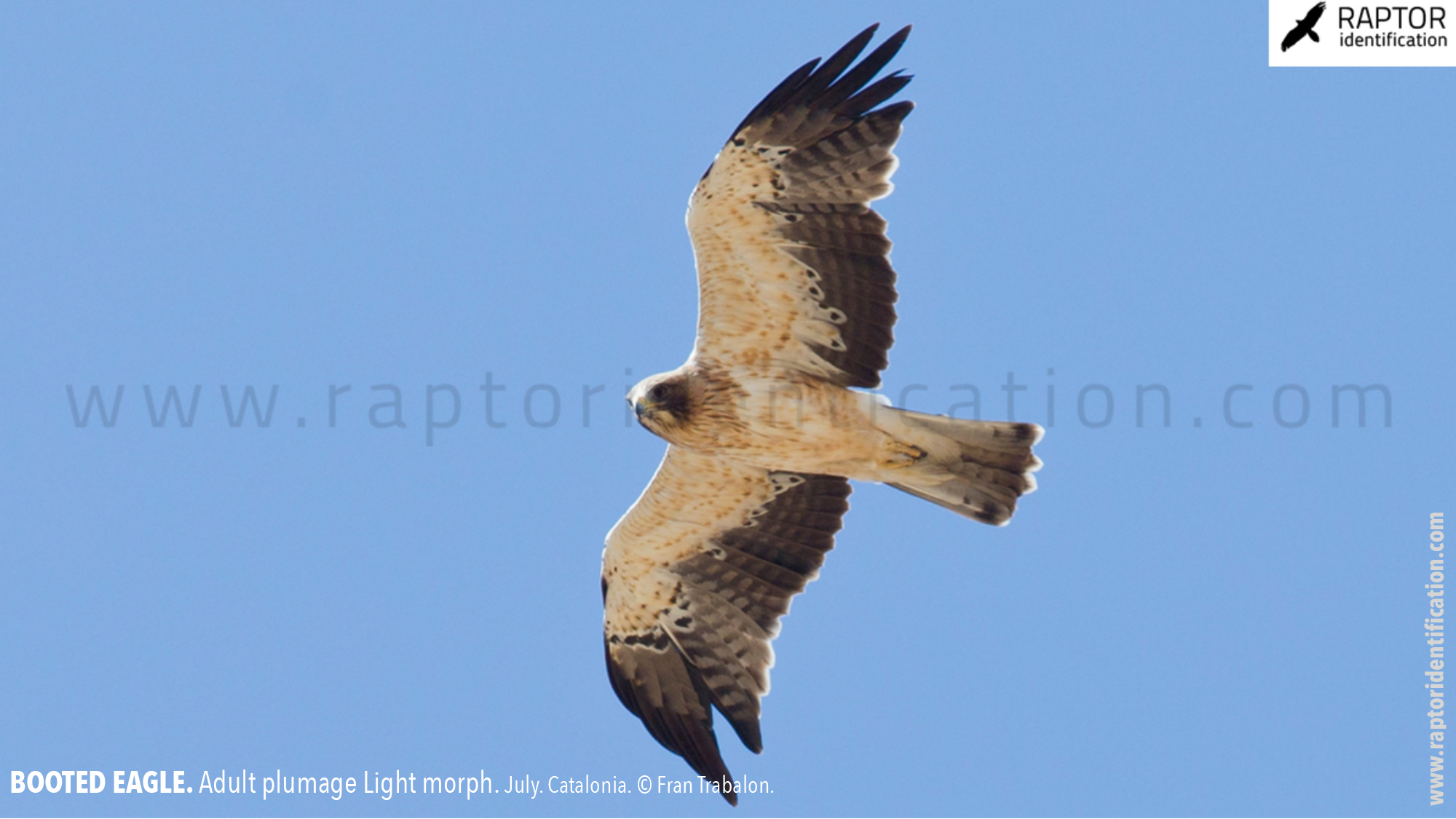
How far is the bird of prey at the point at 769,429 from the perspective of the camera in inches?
346

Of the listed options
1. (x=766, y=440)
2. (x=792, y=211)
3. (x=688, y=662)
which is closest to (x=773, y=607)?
(x=688, y=662)

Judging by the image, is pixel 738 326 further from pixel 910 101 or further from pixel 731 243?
pixel 910 101

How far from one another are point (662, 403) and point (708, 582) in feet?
5.56

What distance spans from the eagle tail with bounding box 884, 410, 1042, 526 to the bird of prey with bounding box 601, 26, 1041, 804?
1 cm

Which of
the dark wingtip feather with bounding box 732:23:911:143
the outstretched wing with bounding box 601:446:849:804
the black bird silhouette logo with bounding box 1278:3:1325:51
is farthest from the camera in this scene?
the black bird silhouette logo with bounding box 1278:3:1325:51

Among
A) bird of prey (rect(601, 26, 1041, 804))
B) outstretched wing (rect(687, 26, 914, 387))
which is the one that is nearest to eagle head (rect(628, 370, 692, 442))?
bird of prey (rect(601, 26, 1041, 804))

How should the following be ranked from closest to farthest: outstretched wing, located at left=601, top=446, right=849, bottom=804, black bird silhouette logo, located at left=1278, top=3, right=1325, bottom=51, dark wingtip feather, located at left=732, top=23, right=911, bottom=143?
dark wingtip feather, located at left=732, top=23, right=911, bottom=143 → outstretched wing, located at left=601, top=446, right=849, bottom=804 → black bird silhouette logo, located at left=1278, top=3, right=1325, bottom=51

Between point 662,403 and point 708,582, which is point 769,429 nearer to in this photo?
point 662,403

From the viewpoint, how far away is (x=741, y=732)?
9812mm

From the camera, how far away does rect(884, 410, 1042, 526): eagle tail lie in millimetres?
9195

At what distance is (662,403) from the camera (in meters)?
9.08

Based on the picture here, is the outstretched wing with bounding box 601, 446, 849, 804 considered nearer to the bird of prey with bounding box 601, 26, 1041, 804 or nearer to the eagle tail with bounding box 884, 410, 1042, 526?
the bird of prey with bounding box 601, 26, 1041, 804

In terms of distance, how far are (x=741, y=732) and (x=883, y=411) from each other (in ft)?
8.05

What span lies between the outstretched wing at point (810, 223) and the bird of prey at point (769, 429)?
0.03 feet
